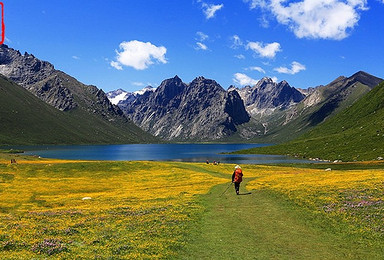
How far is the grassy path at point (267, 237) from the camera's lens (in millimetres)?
17625

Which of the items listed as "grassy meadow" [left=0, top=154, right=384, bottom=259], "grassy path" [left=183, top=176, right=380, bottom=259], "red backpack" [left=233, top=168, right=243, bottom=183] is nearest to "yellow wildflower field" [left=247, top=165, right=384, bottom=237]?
"grassy meadow" [left=0, top=154, right=384, bottom=259]

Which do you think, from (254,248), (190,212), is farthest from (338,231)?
(190,212)

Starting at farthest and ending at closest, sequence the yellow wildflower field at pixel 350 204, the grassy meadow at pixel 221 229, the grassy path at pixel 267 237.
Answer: the yellow wildflower field at pixel 350 204 → the grassy meadow at pixel 221 229 → the grassy path at pixel 267 237

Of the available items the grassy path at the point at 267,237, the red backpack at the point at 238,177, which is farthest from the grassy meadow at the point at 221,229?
the red backpack at the point at 238,177

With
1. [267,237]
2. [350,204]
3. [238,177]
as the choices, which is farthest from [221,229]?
[238,177]

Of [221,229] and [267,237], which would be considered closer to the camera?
[267,237]

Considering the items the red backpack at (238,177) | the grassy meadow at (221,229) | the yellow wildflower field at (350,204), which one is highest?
the red backpack at (238,177)

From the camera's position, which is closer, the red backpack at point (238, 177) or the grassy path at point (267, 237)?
the grassy path at point (267, 237)

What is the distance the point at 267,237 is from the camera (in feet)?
68.6

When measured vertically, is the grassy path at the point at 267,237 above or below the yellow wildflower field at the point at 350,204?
below

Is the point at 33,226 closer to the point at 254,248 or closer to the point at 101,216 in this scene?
the point at 101,216

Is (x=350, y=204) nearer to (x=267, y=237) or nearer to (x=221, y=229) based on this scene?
(x=267, y=237)

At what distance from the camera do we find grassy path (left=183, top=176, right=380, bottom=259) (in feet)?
57.8

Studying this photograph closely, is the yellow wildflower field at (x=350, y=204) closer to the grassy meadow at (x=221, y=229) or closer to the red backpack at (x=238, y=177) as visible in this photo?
the grassy meadow at (x=221, y=229)
